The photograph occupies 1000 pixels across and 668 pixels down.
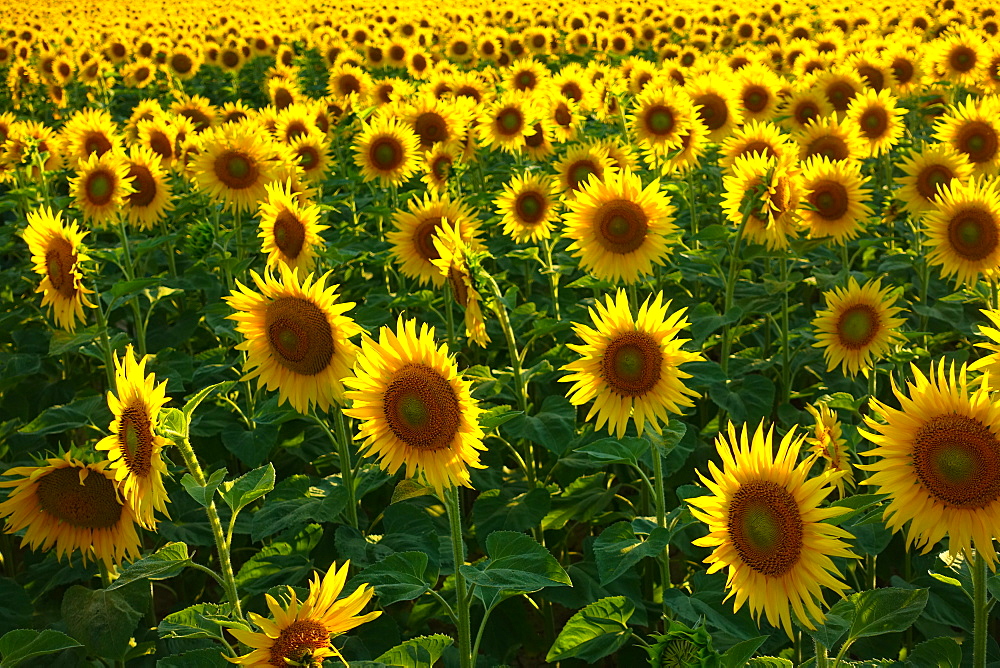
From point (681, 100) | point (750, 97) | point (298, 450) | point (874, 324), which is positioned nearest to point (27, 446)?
point (298, 450)

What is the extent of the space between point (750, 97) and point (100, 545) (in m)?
6.12

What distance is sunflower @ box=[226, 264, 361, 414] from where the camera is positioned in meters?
2.97

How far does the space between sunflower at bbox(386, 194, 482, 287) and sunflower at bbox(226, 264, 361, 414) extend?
1875 millimetres

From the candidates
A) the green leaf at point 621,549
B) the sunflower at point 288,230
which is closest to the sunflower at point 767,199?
the green leaf at point 621,549

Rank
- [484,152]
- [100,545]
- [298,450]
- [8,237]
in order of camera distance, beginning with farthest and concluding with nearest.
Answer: [484,152], [8,237], [298,450], [100,545]

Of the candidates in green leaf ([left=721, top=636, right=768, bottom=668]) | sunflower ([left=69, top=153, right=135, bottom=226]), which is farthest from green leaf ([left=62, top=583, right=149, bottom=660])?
sunflower ([left=69, top=153, right=135, bottom=226])

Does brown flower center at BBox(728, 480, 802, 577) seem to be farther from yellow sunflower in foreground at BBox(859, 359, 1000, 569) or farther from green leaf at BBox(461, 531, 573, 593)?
green leaf at BBox(461, 531, 573, 593)

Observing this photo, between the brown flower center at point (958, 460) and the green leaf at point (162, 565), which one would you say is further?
the green leaf at point (162, 565)

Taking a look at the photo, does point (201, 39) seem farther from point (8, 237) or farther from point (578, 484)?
point (578, 484)

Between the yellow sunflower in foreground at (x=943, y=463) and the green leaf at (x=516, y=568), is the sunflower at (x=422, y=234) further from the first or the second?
the yellow sunflower in foreground at (x=943, y=463)

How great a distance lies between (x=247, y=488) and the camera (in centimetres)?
250

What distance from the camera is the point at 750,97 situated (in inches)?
283

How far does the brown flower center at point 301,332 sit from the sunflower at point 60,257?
4.19ft

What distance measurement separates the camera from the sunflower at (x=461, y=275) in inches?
131
